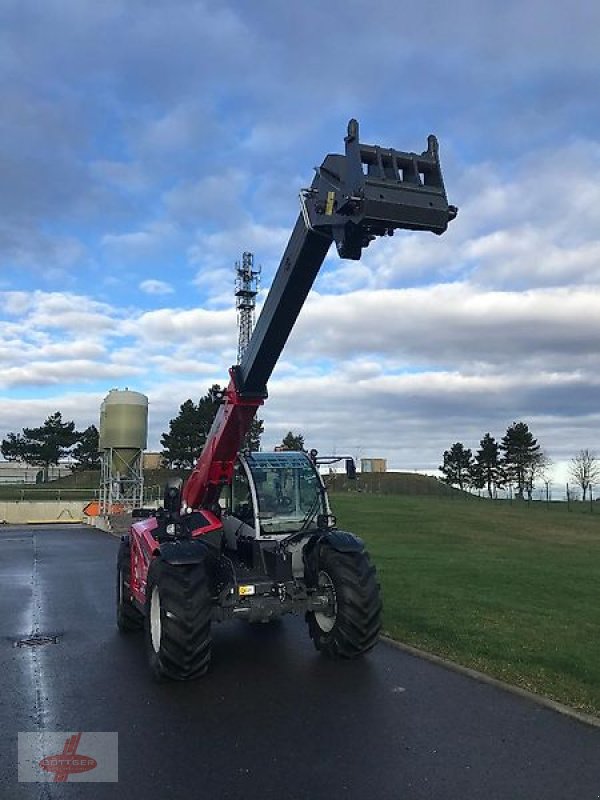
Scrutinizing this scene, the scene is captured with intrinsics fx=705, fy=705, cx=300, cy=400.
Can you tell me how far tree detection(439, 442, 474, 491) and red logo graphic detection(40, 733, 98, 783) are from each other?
3351 inches

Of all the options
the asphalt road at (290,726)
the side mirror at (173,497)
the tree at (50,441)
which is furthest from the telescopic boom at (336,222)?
the tree at (50,441)

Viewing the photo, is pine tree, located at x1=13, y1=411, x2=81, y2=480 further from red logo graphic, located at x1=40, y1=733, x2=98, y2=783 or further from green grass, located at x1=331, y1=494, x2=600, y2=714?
red logo graphic, located at x1=40, y1=733, x2=98, y2=783

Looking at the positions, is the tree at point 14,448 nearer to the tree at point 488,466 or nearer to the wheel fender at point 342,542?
the tree at point 488,466

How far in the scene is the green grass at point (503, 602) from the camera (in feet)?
26.4

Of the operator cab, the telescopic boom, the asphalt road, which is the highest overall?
the telescopic boom

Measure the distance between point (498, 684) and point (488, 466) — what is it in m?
79.1

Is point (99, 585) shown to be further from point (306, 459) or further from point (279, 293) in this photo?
point (279, 293)

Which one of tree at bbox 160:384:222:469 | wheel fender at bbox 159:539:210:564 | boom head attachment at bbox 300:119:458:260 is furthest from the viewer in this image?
tree at bbox 160:384:222:469

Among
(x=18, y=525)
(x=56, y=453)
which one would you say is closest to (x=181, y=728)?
(x=18, y=525)

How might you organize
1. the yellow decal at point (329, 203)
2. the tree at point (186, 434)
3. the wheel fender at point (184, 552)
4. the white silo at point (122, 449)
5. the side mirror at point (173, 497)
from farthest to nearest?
the tree at point (186, 434), the white silo at point (122, 449), the side mirror at point (173, 497), the wheel fender at point (184, 552), the yellow decal at point (329, 203)

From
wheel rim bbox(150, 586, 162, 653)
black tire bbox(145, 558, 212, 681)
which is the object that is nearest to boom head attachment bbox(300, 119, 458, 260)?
black tire bbox(145, 558, 212, 681)

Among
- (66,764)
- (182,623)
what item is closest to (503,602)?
(182,623)

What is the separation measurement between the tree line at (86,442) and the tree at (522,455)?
23941mm

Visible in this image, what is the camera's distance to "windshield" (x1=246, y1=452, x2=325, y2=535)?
29.5 feet
